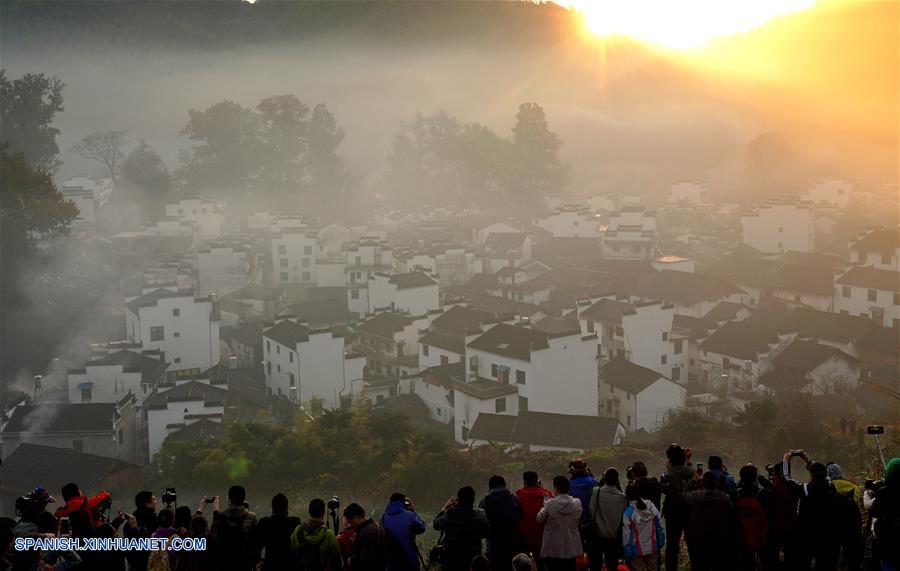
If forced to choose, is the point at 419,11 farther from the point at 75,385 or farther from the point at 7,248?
the point at 75,385

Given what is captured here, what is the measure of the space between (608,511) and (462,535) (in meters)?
0.63

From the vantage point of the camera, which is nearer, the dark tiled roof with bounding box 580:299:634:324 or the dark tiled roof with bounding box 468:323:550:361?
the dark tiled roof with bounding box 468:323:550:361

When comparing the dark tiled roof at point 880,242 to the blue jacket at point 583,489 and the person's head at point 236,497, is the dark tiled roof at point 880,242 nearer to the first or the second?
the blue jacket at point 583,489

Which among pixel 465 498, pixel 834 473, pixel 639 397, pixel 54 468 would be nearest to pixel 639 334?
pixel 639 397

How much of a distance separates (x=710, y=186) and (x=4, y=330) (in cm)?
3239

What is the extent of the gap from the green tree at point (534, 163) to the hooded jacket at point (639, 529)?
105 ft

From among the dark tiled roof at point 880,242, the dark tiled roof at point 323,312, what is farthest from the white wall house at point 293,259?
the dark tiled roof at point 880,242

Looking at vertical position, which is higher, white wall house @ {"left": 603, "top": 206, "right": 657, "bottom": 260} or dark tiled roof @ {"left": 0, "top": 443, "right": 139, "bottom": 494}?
white wall house @ {"left": 603, "top": 206, "right": 657, "bottom": 260}

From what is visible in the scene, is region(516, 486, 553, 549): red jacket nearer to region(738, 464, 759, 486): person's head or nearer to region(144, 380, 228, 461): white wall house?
region(738, 464, 759, 486): person's head

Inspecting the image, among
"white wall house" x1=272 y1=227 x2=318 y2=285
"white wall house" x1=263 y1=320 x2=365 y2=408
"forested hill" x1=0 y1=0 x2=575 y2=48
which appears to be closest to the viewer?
"white wall house" x1=263 y1=320 x2=365 y2=408

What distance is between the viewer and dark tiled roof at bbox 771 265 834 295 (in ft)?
64.3

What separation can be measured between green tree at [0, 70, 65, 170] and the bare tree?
25.4 ft

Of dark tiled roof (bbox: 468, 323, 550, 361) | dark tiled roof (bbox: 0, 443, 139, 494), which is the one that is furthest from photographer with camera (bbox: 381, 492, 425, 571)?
dark tiled roof (bbox: 468, 323, 550, 361)

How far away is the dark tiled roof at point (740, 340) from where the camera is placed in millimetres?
15435
